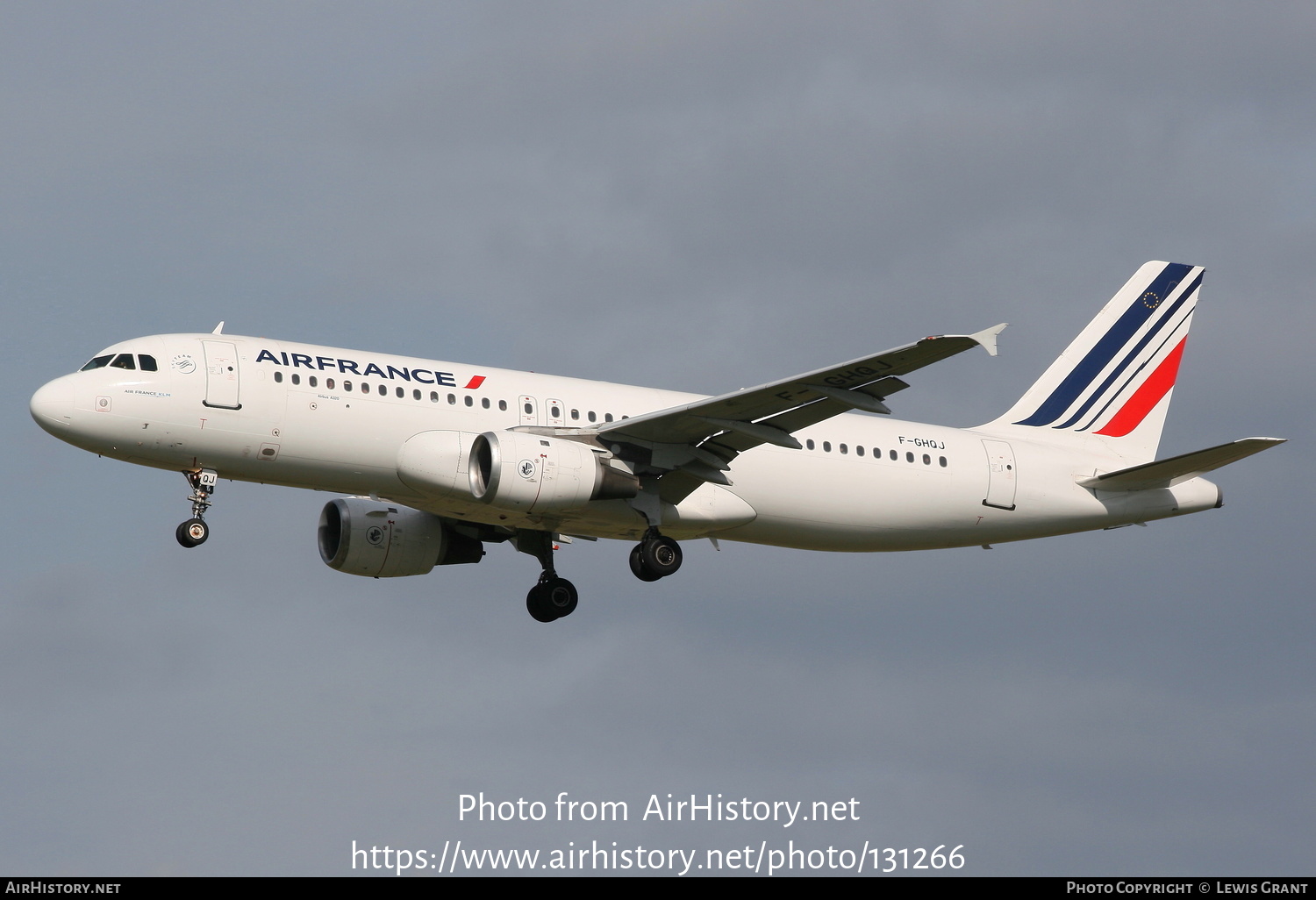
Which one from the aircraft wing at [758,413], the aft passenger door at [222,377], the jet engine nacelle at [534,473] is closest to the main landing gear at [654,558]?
the aircraft wing at [758,413]

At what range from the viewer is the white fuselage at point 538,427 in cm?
3509

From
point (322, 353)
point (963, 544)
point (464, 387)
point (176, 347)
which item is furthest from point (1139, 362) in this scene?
point (176, 347)

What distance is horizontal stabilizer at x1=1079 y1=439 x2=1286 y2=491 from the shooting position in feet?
122

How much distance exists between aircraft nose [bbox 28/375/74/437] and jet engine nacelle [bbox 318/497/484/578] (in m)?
8.50

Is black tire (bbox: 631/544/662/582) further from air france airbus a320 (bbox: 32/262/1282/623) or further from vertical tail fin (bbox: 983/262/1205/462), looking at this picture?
vertical tail fin (bbox: 983/262/1205/462)

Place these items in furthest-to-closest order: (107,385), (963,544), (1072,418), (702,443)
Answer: (1072,418), (963,544), (702,443), (107,385)

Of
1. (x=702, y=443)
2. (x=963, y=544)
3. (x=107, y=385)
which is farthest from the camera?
(x=963, y=544)

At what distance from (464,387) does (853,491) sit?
31.3ft

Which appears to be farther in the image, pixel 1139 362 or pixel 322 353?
pixel 1139 362

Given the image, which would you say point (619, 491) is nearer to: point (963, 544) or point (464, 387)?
point (464, 387)

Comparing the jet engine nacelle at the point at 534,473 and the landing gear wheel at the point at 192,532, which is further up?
the jet engine nacelle at the point at 534,473

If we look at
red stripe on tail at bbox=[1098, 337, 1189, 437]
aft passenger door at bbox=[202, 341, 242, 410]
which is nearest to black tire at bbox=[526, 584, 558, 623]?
aft passenger door at bbox=[202, 341, 242, 410]

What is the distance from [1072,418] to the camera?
44.5 metres

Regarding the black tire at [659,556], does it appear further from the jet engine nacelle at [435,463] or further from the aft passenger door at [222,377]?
the aft passenger door at [222,377]
